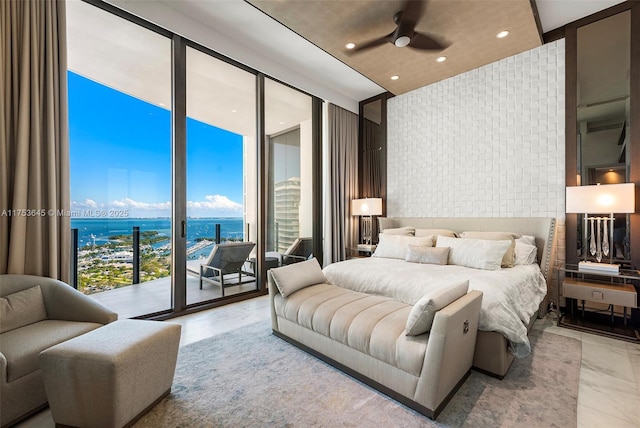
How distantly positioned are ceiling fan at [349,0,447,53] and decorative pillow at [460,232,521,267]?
2392 mm

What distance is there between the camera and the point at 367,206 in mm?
5254

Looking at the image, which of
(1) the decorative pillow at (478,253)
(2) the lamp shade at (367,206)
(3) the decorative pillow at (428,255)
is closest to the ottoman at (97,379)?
(3) the decorative pillow at (428,255)

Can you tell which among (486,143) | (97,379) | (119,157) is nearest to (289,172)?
(119,157)

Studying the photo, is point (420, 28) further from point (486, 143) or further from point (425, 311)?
point (425, 311)

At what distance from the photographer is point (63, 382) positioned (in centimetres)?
150

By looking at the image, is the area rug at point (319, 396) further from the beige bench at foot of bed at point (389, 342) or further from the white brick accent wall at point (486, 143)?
the white brick accent wall at point (486, 143)

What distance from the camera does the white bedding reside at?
6.83 ft

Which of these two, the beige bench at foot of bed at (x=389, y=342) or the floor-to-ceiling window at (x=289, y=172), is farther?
the floor-to-ceiling window at (x=289, y=172)

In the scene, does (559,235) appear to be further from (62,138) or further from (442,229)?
(62,138)

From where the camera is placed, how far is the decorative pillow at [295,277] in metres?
2.64

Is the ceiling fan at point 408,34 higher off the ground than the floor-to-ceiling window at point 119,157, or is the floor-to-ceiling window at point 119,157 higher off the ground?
the ceiling fan at point 408,34

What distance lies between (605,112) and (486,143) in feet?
3.99

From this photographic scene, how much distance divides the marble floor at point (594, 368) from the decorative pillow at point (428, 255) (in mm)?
1183

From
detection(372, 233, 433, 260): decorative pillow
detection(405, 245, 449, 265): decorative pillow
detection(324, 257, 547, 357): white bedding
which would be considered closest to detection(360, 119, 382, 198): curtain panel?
detection(372, 233, 433, 260): decorative pillow
